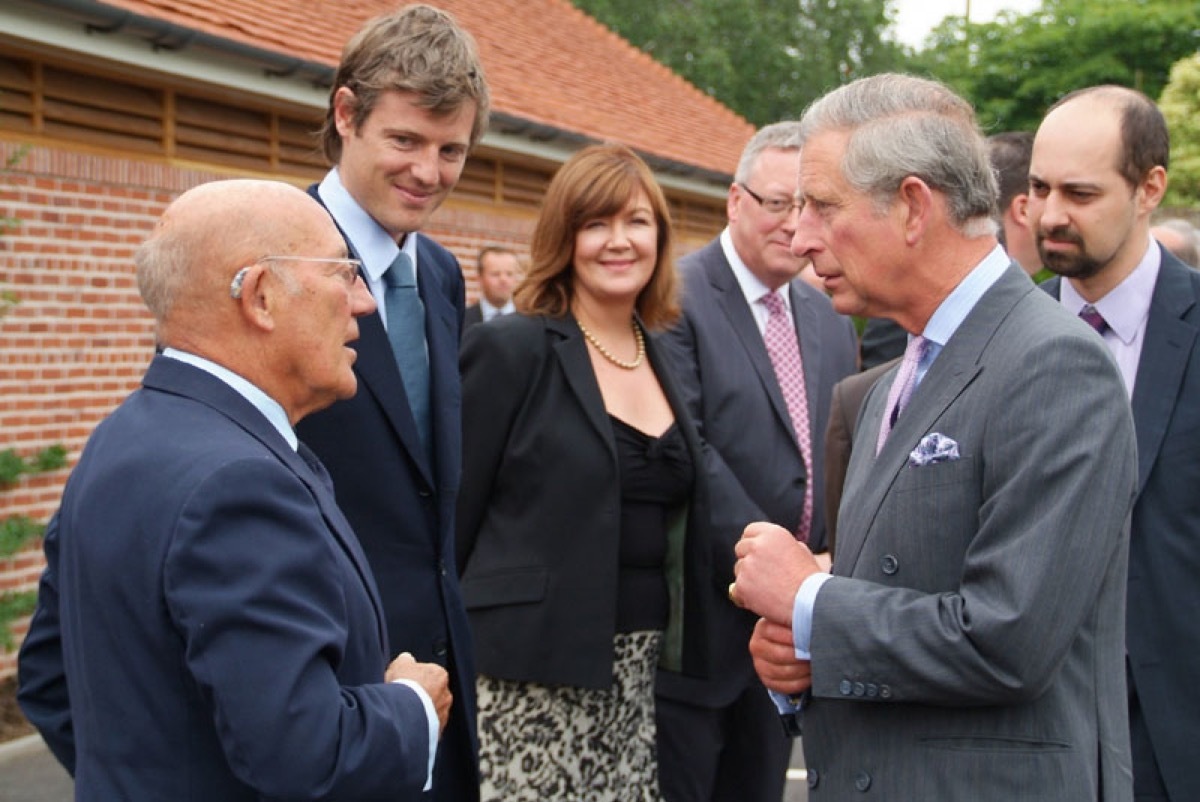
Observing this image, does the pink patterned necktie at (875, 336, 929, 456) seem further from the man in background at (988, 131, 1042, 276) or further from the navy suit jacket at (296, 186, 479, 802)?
the man in background at (988, 131, 1042, 276)

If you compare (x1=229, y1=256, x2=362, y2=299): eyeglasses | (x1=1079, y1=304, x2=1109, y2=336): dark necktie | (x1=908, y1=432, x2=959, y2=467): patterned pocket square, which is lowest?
(x1=908, y1=432, x2=959, y2=467): patterned pocket square

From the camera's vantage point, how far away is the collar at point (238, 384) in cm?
215

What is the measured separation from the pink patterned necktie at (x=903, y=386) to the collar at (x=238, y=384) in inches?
44.0

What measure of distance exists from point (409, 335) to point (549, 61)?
43.3ft

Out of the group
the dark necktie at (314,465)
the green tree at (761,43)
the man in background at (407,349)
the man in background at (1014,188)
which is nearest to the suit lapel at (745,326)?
the man in background at (1014,188)

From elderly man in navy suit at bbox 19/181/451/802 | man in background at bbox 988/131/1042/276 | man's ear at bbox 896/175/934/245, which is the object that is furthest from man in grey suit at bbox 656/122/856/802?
elderly man in navy suit at bbox 19/181/451/802

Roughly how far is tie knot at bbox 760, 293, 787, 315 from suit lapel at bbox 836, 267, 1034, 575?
7.22ft

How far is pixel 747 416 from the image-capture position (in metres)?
4.38

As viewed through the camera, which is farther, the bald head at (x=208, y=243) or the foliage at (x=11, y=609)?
the foliage at (x=11, y=609)

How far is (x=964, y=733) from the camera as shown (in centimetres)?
226

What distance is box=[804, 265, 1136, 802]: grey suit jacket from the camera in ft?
6.96

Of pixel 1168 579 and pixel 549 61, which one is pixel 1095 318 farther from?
pixel 549 61

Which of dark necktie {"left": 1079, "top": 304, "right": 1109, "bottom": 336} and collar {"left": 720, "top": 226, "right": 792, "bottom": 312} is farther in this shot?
collar {"left": 720, "top": 226, "right": 792, "bottom": 312}

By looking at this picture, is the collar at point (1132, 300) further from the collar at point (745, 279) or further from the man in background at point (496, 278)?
the man in background at point (496, 278)
